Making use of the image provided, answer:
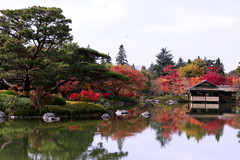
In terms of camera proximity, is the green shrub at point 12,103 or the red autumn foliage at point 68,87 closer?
the green shrub at point 12,103

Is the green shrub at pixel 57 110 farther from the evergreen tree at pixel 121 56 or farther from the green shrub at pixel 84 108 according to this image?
the evergreen tree at pixel 121 56

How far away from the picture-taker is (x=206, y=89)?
1332 inches

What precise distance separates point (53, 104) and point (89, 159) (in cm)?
1082

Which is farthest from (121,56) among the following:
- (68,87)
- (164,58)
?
(68,87)

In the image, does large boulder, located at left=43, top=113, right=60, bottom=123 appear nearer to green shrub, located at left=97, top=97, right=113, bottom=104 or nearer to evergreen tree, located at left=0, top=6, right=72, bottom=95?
evergreen tree, located at left=0, top=6, right=72, bottom=95

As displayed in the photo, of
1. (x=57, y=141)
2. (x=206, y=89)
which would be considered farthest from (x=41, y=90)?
(x=206, y=89)

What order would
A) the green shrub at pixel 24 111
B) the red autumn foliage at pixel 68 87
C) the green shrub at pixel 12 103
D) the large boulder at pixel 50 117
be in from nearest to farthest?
1. the large boulder at pixel 50 117
2. the green shrub at pixel 24 111
3. the green shrub at pixel 12 103
4. the red autumn foliage at pixel 68 87

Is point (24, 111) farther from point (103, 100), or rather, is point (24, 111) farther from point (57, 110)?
point (103, 100)

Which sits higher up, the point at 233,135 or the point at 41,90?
the point at 41,90

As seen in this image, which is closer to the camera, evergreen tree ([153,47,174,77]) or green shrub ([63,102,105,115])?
green shrub ([63,102,105,115])

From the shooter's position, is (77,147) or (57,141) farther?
(57,141)

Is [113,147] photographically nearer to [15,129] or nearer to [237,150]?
[237,150]

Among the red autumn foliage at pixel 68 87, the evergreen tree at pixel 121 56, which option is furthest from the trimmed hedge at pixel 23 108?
the evergreen tree at pixel 121 56

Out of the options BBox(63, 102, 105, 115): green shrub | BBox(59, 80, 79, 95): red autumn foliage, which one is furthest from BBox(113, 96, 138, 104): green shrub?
BBox(63, 102, 105, 115): green shrub
